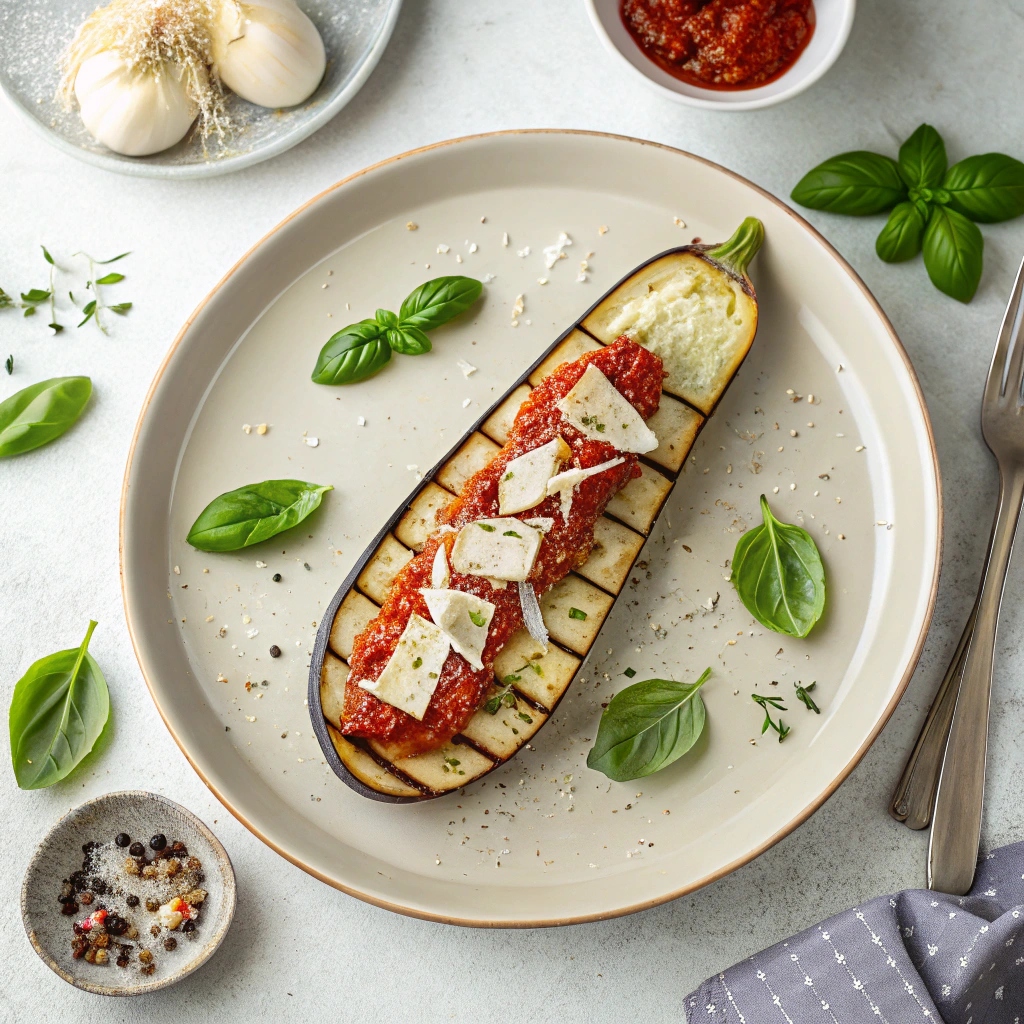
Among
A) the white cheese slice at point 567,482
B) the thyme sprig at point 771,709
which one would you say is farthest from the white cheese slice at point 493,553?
the thyme sprig at point 771,709

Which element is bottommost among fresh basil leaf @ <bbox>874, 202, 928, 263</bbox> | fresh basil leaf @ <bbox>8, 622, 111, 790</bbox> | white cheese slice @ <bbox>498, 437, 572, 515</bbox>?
fresh basil leaf @ <bbox>8, 622, 111, 790</bbox>

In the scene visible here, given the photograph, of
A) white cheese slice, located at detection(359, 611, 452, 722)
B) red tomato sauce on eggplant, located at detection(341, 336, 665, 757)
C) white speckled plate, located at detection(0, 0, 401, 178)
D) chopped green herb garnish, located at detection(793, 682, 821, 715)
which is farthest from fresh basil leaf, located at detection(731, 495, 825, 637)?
white speckled plate, located at detection(0, 0, 401, 178)

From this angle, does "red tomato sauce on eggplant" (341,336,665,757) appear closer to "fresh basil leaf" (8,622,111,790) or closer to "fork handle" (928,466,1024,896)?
"fresh basil leaf" (8,622,111,790)

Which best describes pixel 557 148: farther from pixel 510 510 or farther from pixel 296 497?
pixel 296 497

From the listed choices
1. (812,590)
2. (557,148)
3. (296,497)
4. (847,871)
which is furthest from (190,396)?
(847,871)

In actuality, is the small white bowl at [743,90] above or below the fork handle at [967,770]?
above

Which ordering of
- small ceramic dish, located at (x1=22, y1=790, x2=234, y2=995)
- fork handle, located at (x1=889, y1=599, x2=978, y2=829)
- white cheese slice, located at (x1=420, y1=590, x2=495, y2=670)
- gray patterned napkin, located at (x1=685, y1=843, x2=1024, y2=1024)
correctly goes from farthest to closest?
fork handle, located at (x1=889, y1=599, x2=978, y2=829)
small ceramic dish, located at (x1=22, y1=790, x2=234, y2=995)
gray patterned napkin, located at (x1=685, y1=843, x2=1024, y2=1024)
white cheese slice, located at (x1=420, y1=590, x2=495, y2=670)

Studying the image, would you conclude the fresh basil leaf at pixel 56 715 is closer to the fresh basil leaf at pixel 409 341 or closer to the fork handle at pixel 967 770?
the fresh basil leaf at pixel 409 341
